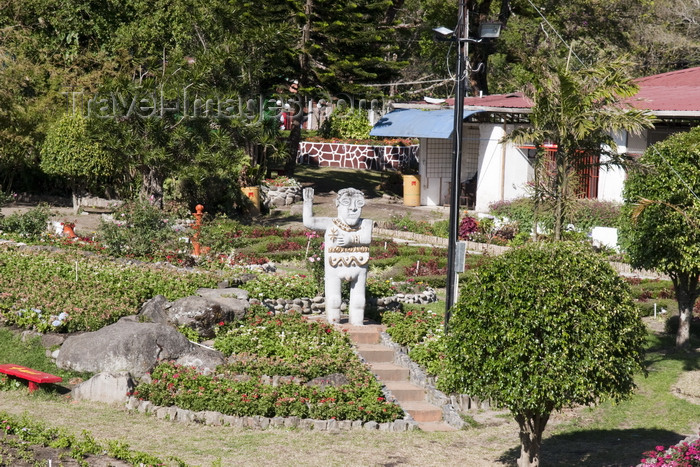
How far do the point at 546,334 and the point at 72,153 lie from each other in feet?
63.1

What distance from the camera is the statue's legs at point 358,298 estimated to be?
47.5 ft

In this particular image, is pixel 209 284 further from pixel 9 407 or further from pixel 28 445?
pixel 28 445

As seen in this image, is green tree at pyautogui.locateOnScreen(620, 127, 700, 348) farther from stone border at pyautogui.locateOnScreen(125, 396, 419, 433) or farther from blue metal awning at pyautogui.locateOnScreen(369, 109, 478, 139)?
blue metal awning at pyautogui.locateOnScreen(369, 109, 478, 139)

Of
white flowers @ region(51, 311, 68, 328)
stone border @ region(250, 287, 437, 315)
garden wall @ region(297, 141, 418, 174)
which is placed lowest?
white flowers @ region(51, 311, 68, 328)

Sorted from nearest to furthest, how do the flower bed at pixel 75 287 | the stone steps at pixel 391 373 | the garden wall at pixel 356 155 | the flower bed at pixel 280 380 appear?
the flower bed at pixel 280 380
the stone steps at pixel 391 373
the flower bed at pixel 75 287
the garden wall at pixel 356 155

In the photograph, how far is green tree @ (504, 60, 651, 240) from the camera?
539 inches

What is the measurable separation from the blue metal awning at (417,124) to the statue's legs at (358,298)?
12.8m

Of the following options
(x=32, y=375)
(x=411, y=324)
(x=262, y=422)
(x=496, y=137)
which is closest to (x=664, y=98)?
(x=496, y=137)

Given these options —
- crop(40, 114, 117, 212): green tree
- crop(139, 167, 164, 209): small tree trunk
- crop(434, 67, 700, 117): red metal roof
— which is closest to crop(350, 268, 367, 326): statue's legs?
crop(434, 67, 700, 117): red metal roof

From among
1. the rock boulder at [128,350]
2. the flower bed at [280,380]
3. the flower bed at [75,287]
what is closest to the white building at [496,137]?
the flower bed at [75,287]

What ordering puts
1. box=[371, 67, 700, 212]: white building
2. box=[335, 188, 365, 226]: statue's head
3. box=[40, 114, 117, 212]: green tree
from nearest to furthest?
box=[335, 188, 365, 226]: statue's head
box=[371, 67, 700, 212]: white building
box=[40, 114, 117, 212]: green tree

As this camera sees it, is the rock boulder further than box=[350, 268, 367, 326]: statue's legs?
No

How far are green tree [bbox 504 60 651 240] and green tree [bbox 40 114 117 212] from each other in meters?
14.7

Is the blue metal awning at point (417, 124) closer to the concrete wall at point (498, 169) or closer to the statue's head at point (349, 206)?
the concrete wall at point (498, 169)
